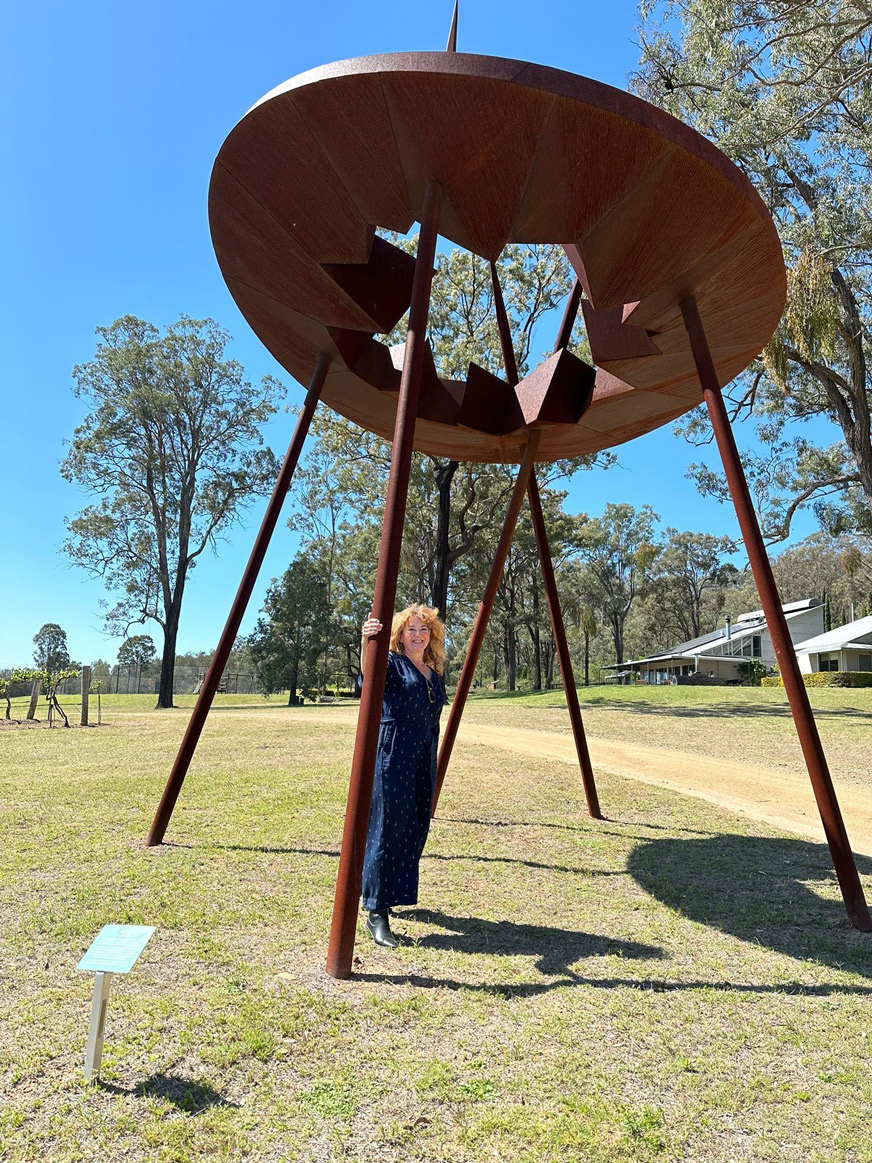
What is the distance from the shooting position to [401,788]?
432cm

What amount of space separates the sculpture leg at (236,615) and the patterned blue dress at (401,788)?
2.05m

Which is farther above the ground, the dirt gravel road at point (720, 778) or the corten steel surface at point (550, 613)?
the corten steel surface at point (550, 613)

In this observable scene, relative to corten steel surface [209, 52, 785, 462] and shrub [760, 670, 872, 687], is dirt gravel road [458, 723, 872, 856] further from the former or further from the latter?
shrub [760, 670, 872, 687]

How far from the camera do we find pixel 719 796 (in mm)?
9344

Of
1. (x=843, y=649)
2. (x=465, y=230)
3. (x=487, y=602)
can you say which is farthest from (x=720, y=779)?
(x=843, y=649)

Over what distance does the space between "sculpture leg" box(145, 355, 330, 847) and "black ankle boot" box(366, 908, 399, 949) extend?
2376mm

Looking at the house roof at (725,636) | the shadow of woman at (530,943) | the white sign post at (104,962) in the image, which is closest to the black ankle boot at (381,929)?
the shadow of woman at (530,943)

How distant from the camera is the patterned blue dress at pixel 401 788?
4.23m

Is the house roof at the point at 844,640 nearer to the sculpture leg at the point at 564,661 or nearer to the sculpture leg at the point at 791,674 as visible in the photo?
the sculpture leg at the point at 564,661

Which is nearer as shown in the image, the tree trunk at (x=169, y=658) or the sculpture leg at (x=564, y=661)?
the sculpture leg at (x=564, y=661)

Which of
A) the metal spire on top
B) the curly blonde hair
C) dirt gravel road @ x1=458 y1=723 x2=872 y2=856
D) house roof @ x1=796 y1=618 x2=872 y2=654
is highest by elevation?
the metal spire on top

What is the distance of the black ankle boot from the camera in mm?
4141

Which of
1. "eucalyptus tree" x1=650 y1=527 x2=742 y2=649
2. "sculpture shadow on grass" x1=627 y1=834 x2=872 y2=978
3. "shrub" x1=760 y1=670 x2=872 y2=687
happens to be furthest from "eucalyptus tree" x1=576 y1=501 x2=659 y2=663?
"sculpture shadow on grass" x1=627 y1=834 x2=872 y2=978

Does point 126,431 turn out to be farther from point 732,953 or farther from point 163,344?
point 732,953
